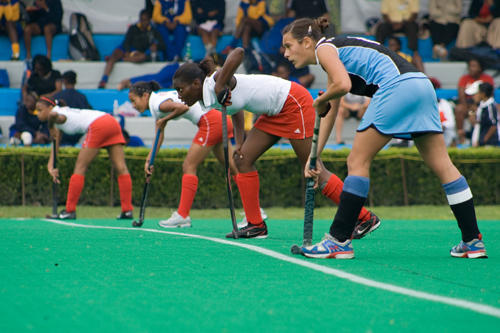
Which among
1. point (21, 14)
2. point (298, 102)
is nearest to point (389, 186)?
point (298, 102)

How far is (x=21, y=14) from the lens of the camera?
17344 mm

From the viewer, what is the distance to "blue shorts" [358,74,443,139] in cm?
471

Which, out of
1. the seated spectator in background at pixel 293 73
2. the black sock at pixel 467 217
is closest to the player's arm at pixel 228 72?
the black sock at pixel 467 217

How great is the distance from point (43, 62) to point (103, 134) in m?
6.92

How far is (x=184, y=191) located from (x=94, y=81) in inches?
390

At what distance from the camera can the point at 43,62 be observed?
15953mm

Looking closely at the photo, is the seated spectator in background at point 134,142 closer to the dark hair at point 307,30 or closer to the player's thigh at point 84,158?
the player's thigh at point 84,158

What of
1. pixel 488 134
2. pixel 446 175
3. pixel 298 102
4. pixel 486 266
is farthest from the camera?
pixel 488 134

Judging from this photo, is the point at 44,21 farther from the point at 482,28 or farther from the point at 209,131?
the point at 482,28

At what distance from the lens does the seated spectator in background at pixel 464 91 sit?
53.1 feet

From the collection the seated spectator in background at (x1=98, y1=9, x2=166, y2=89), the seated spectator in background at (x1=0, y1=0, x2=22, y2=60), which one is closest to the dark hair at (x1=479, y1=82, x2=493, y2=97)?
the seated spectator in background at (x1=98, y1=9, x2=166, y2=89)

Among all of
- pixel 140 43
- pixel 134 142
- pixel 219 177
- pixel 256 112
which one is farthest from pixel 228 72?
pixel 140 43

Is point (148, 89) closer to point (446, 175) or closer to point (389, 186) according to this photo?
point (446, 175)

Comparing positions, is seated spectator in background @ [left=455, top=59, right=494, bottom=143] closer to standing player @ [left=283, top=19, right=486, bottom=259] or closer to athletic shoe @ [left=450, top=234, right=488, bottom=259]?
athletic shoe @ [left=450, top=234, right=488, bottom=259]
